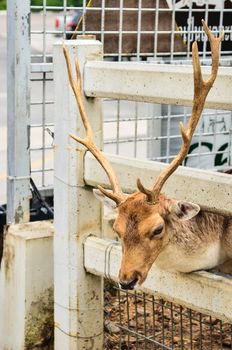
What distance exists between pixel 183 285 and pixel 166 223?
1.10 ft

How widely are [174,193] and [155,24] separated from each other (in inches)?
96.5

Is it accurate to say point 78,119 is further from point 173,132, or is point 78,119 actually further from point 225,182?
point 173,132

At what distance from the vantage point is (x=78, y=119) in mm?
5512

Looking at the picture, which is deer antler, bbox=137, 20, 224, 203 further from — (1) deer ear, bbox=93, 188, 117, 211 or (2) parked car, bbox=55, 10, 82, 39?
(2) parked car, bbox=55, 10, 82, 39

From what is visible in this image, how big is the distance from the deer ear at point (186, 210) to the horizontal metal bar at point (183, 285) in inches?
12.5

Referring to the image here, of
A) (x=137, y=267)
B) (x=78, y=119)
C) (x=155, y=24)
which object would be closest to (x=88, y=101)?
(x=78, y=119)

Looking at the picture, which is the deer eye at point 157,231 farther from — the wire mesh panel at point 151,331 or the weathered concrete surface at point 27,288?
the weathered concrete surface at point 27,288

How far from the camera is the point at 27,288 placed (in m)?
6.06

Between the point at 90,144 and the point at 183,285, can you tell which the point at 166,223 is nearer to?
the point at 183,285

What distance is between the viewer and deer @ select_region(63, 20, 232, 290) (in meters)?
4.62

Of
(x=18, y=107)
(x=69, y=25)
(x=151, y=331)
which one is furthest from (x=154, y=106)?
(x=69, y=25)

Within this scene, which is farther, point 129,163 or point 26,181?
point 26,181

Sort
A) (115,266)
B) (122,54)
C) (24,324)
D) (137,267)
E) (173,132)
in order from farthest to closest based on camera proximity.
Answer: (173,132) → (122,54) → (24,324) → (115,266) → (137,267)

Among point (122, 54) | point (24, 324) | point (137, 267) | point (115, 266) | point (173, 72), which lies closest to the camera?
point (137, 267)
